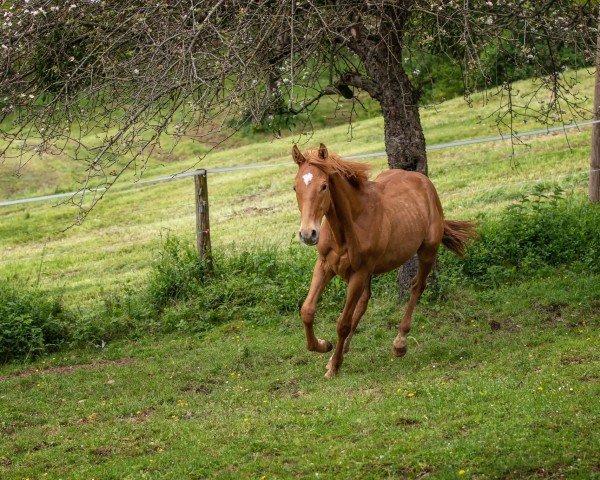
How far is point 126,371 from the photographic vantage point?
1006cm

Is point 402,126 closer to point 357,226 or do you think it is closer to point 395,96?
point 395,96

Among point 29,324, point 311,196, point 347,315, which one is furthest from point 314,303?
point 29,324

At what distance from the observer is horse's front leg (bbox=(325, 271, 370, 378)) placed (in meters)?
8.79

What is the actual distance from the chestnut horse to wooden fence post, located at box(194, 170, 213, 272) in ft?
10.6

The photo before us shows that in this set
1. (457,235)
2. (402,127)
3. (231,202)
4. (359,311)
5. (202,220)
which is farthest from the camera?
(231,202)

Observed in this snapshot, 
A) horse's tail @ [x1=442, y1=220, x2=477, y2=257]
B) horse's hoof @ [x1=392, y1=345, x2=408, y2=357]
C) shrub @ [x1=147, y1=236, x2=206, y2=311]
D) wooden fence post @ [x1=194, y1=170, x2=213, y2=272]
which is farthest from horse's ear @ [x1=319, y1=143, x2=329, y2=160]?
shrub @ [x1=147, y1=236, x2=206, y2=311]

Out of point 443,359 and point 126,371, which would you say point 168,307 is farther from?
point 443,359

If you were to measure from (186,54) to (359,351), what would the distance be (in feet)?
12.1

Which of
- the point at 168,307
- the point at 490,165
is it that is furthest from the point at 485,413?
the point at 490,165

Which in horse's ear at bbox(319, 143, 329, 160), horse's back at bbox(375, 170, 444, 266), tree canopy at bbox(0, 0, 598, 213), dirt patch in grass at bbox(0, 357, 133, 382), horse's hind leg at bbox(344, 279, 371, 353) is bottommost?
dirt patch in grass at bbox(0, 357, 133, 382)

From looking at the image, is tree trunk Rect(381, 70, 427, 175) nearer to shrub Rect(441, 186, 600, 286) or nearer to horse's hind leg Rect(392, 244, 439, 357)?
horse's hind leg Rect(392, 244, 439, 357)

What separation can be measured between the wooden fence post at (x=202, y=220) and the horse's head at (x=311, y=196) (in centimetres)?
424

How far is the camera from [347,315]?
350 inches

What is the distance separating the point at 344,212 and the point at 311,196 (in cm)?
78
